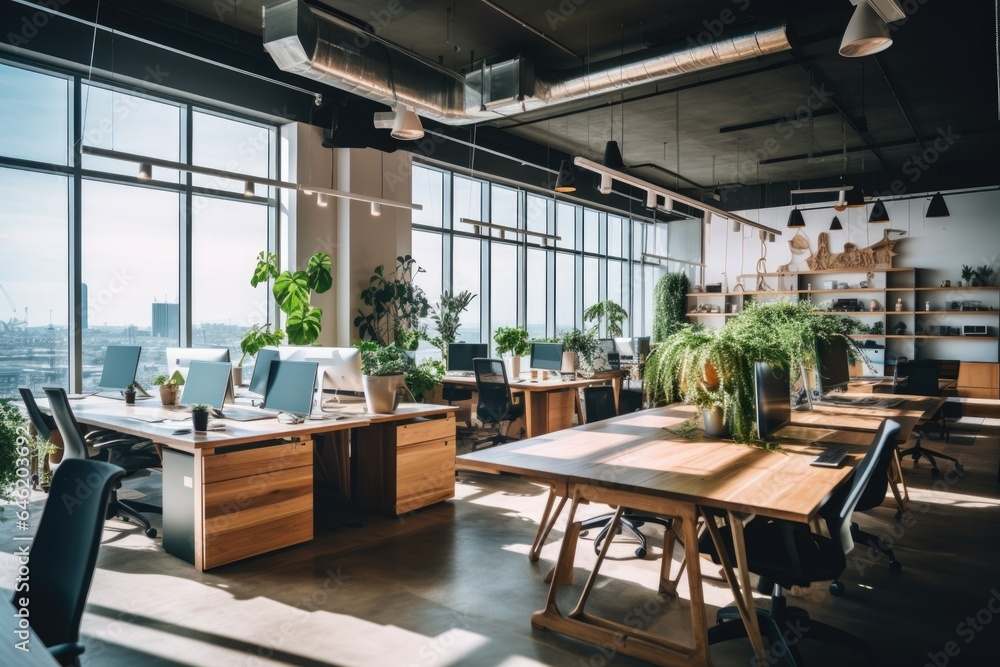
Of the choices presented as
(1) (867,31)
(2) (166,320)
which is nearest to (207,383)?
(2) (166,320)

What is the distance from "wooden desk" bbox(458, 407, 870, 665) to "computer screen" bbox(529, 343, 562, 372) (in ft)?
14.6

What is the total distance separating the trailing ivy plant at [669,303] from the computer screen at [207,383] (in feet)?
33.3

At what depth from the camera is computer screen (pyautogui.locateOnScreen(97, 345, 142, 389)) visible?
213 inches

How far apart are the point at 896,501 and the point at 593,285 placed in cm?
794

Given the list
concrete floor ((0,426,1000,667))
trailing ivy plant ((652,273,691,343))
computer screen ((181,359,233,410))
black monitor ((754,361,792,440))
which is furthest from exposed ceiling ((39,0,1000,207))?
concrete floor ((0,426,1000,667))

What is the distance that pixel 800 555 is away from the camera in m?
2.54

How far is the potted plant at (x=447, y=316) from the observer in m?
8.79

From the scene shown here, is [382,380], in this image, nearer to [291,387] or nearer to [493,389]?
[291,387]

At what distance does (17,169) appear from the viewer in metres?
5.54

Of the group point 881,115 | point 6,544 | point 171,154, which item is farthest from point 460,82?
point 881,115

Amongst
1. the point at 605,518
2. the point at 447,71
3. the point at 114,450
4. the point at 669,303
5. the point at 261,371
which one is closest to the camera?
the point at 605,518

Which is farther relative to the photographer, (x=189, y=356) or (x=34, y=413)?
(x=189, y=356)

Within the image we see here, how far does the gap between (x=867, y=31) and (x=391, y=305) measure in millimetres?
5835

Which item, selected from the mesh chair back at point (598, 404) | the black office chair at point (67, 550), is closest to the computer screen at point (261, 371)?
the mesh chair back at point (598, 404)
